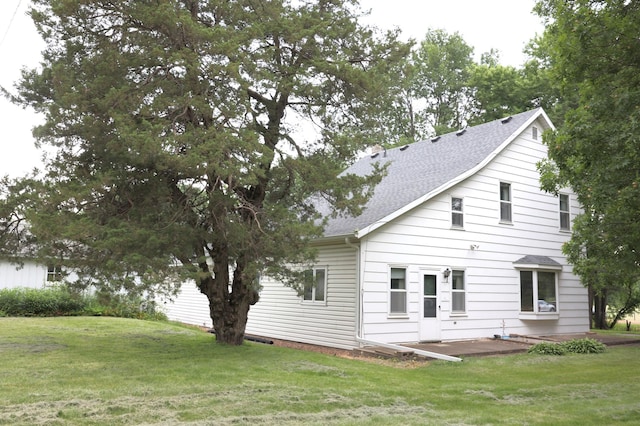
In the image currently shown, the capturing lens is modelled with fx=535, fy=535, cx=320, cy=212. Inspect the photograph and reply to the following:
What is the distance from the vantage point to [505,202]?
16.9 m

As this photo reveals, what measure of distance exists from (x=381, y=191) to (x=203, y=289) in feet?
21.6

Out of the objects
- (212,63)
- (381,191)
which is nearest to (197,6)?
(212,63)

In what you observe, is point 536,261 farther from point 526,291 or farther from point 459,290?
point 459,290

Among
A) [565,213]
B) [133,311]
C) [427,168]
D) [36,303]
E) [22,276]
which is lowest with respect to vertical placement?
[133,311]

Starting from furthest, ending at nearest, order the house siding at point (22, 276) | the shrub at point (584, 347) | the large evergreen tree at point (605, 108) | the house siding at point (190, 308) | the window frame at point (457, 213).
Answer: the house siding at point (22, 276)
the house siding at point (190, 308)
the window frame at point (457, 213)
the shrub at point (584, 347)
the large evergreen tree at point (605, 108)

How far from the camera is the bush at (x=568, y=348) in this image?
13.0 metres

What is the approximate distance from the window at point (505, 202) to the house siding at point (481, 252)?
17 centimetres

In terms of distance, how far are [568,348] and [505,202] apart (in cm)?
515

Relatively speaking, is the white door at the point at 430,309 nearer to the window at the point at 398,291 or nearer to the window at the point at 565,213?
the window at the point at 398,291

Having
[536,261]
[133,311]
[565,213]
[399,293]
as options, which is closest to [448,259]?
[399,293]

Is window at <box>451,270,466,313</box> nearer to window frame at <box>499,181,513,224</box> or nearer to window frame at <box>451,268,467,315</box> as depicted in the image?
window frame at <box>451,268,467,315</box>

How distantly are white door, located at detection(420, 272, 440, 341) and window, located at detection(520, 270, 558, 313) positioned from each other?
12.5 ft

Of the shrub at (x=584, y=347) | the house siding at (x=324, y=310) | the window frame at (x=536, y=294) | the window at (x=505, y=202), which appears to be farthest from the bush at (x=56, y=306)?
the shrub at (x=584, y=347)

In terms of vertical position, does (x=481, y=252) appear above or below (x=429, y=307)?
above
